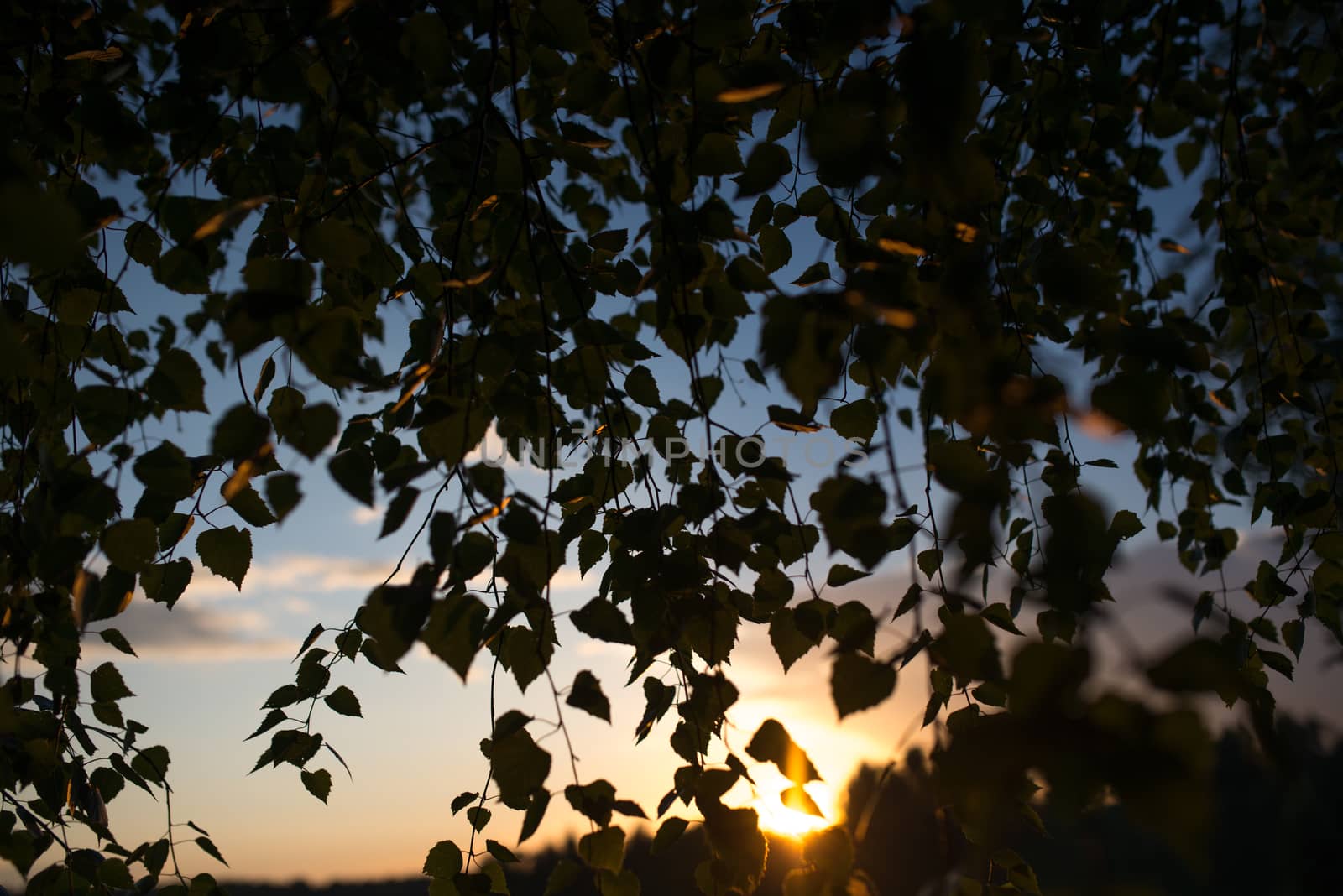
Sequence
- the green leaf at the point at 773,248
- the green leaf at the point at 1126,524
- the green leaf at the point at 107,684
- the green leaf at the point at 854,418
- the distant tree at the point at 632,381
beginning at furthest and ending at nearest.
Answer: the green leaf at the point at 107,684 < the green leaf at the point at 1126,524 < the green leaf at the point at 773,248 < the green leaf at the point at 854,418 < the distant tree at the point at 632,381

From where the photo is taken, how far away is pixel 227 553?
1090mm

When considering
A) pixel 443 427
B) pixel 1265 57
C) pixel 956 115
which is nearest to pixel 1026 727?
pixel 956 115

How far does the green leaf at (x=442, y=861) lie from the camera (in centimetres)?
120

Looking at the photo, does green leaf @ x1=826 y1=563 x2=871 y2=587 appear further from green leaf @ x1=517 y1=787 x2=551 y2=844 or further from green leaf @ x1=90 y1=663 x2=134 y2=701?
green leaf @ x1=90 y1=663 x2=134 y2=701

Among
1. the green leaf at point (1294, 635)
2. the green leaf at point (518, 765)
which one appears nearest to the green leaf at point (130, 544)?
the green leaf at point (518, 765)

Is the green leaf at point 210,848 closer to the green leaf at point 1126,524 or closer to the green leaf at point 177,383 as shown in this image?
the green leaf at point 177,383

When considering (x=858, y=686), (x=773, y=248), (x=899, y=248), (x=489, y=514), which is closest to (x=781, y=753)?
(x=858, y=686)

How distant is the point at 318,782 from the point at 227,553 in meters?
0.69

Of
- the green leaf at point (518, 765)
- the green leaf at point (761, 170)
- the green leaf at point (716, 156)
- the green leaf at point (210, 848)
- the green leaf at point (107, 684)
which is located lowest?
the green leaf at point (210, 848)

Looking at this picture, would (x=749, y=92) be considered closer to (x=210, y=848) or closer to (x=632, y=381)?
(x=632, y=381)

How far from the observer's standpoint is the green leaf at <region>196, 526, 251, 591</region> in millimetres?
1077

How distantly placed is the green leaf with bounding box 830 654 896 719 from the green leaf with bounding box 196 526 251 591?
0.80 meters

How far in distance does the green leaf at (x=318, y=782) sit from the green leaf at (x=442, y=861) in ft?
1.49

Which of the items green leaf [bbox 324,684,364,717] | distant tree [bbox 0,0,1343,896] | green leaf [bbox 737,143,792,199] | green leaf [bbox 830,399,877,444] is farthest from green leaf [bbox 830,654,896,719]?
green leaf [bbox 324,684,364,717]
